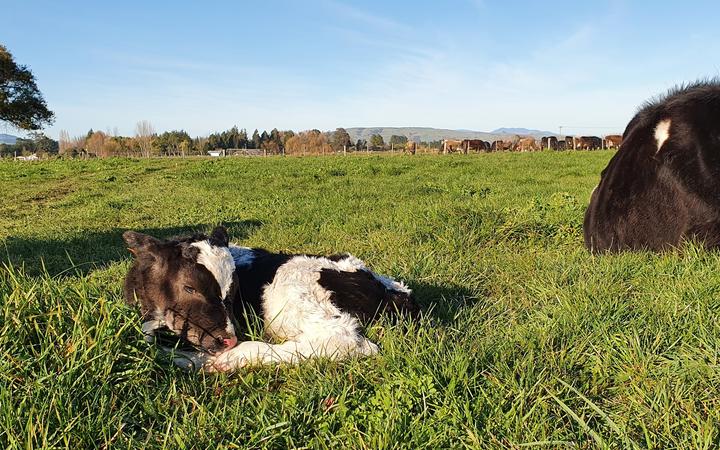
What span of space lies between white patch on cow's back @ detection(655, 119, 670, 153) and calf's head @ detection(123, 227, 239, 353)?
4425mm

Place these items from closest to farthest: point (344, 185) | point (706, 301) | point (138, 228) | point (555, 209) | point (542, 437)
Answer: point (542, 437) < point (706, 301) < point (555, 209) < point (138, 228) < point (344, 185)

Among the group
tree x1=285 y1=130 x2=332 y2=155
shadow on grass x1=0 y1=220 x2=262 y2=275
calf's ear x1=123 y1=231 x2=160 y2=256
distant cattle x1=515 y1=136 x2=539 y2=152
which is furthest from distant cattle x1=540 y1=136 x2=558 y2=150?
calf's ear x1=123 y1=231 x2=160 y2=256

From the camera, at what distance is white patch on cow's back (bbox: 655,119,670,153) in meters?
5.38

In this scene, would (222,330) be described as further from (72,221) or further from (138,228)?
(72,221)

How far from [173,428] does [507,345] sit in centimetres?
179

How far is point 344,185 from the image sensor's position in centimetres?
1500

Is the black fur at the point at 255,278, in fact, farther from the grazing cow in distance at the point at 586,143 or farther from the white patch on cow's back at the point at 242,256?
the grazing cow in distance at the point at 586,143

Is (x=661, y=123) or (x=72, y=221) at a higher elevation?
(x=661, y=123)

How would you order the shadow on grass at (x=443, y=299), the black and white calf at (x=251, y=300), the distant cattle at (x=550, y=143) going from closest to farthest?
the black and white calf at (x=251, y=300), the shadow on grass at (x=443, y=299), the distant cattle at (x=550, y=143)

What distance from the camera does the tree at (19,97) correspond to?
34.4 metres

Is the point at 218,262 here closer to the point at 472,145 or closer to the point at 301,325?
the point at 301,325

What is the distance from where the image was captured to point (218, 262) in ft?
11.5

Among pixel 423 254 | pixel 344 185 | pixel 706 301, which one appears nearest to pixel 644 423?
pixel 706 301

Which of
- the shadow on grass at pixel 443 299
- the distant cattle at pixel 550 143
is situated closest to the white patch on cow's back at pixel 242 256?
the shadow on grass at pixel 443 299
